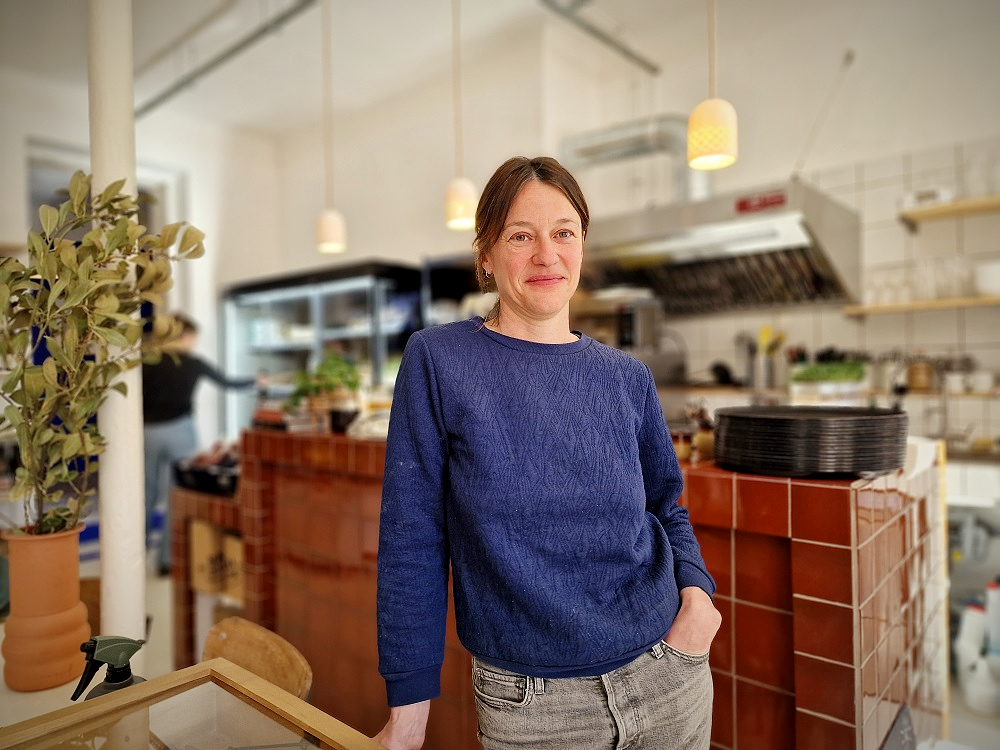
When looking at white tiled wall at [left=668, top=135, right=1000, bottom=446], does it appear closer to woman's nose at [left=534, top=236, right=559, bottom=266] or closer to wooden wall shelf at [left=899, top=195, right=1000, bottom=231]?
wooden wall shelf at [left=899, top=195, right=1000, bottom=231]

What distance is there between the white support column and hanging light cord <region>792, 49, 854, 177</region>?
392cm

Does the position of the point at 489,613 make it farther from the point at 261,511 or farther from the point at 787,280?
the point at 787,280

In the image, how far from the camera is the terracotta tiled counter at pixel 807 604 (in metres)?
1.62

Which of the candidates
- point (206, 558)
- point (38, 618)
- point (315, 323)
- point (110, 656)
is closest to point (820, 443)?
point (110, 656)

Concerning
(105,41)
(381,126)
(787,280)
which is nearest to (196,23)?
(381,126)

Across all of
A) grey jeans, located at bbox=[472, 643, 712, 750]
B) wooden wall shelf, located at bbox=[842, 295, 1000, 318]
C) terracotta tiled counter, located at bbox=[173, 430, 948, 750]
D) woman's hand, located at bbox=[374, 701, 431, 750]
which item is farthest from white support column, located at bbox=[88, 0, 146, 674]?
wooden wall shelf, located at bbox=[842, 295, 1000, 318]

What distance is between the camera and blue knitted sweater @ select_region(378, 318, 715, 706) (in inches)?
43.5

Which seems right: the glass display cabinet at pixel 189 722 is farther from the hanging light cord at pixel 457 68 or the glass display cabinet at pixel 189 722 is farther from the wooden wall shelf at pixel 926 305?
the wooden wall shelf at pixel 926 305

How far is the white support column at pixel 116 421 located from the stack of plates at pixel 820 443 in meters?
1.61

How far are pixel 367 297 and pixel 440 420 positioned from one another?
4398 millimetres

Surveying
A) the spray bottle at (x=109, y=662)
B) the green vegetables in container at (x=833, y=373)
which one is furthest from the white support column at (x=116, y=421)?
the green vegetables in container at (x=833, y=373)

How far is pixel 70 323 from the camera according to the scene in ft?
5.12

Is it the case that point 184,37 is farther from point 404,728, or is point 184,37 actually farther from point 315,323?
point 404,728

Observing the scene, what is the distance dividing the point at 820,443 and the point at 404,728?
1166 millimetres
